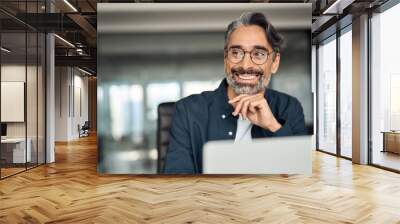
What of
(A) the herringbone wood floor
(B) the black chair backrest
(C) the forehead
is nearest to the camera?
(A) the herringbone wood floor

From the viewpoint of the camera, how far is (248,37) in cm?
611

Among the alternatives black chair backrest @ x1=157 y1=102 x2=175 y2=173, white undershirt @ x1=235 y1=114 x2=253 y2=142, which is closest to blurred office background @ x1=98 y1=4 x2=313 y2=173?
black chair backrest @ x1=157 y1=102 x2=175 y2=173

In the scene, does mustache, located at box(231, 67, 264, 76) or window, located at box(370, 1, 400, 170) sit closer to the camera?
mustache, located at box(231, 67, 264, 76)

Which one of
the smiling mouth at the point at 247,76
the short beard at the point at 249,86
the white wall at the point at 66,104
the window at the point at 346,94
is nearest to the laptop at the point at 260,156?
the short beard at the point at 249,86

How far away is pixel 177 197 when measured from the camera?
16.3 ft

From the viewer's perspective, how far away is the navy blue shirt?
600 centimetres

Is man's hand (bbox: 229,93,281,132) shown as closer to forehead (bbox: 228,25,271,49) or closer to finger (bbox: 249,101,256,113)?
finger (bbox: 249,101,256,113)

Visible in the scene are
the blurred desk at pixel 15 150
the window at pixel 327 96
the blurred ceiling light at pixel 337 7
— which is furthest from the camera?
the window at pixel 327 96

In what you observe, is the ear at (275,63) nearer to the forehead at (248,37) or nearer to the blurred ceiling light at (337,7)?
the forehead at (248,37)

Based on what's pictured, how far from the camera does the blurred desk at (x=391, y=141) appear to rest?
7.09 meters

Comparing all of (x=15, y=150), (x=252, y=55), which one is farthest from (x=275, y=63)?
(x=15, y=150)

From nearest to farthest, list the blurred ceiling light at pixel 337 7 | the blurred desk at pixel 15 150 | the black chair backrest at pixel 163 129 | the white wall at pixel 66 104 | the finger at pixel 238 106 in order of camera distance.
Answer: the finger at pixel 238 106
the black chair backrest at pixel 163 129
the blurred ceiling light at pixel 337 7
the blurred desk at pixel 15 150
the white wall at pixel 66 104

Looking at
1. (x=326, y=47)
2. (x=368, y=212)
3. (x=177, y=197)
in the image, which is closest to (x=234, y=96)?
(x=177, y=197)

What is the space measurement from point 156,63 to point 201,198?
2.39 m
